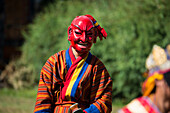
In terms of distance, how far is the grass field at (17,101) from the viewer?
7.16 metres

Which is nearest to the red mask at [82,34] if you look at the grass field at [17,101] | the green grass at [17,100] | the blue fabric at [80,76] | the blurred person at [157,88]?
the blue fabric at [80,76]

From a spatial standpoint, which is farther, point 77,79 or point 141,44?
point 141,44

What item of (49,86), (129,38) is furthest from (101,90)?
(129,38)

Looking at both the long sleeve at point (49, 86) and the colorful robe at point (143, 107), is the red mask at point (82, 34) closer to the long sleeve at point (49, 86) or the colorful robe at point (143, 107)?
the long sleeve at point (49, 86)

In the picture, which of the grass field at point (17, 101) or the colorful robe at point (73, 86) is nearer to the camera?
the colorful robe at point (73, 86)

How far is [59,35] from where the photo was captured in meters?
9.68

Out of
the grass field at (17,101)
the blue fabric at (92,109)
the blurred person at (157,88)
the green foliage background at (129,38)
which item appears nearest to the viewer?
the blurred person at (157,88)

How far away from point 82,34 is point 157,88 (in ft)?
3.43

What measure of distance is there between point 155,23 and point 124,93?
2.22 metres

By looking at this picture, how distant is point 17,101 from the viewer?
8359mm

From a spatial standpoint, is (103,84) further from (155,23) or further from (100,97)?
(155,23)

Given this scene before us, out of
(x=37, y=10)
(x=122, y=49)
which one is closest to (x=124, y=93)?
(x=122, y=49)

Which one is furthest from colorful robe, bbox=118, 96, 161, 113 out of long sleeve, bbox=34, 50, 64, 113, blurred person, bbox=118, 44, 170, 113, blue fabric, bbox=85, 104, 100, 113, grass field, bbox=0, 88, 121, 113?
grass field, bbox=0, 88, 121, 113

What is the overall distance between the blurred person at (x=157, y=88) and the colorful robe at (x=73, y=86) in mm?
556
